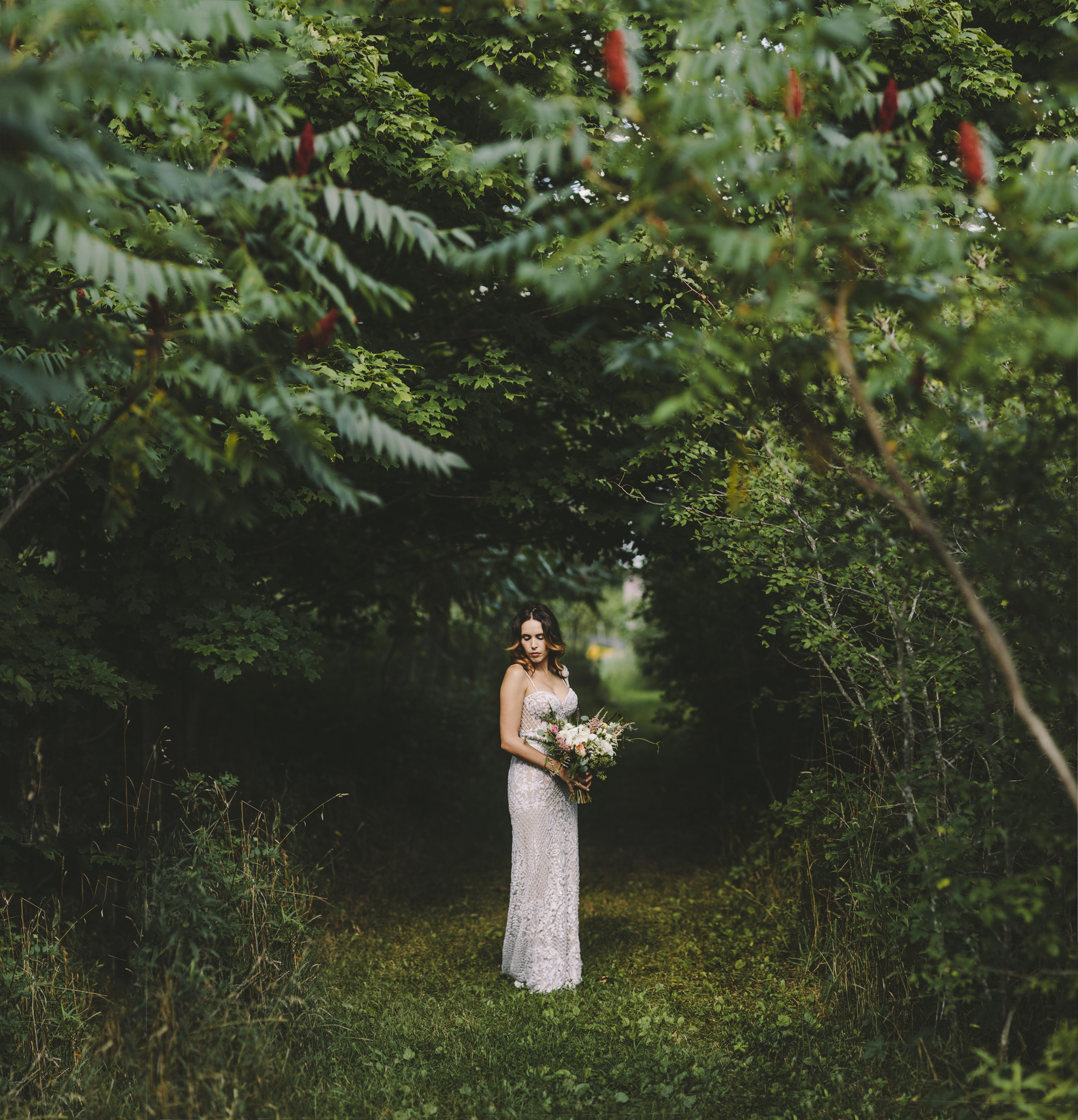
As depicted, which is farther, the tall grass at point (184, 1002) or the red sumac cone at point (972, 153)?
the tall grass at point (184, 1002)

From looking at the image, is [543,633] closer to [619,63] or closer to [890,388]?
[890,388]

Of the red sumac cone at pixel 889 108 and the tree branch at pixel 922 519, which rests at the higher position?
the red sumac cone at pixel 889 108

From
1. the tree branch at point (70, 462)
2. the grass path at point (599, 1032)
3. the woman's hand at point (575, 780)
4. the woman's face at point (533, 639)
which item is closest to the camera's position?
the tree branch at point (70, 462)

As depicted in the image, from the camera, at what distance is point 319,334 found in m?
3.12

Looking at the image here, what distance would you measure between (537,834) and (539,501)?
3.23 meters

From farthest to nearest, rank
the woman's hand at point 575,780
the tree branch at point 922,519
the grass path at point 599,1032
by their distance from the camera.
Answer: the woman's hand at point 575,780
the grass path at point 599,1032
the tree branch at point 922,519

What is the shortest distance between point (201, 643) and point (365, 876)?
3.88 meters

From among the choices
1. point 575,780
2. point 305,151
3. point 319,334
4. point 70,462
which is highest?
point 305,151

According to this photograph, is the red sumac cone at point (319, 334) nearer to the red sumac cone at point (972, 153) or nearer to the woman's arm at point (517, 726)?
the red sumac cone at point (972, 153)

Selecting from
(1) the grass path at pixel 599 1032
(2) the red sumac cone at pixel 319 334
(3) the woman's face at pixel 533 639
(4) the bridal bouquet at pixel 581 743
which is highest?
(2) the red sumac cone at pixel 319 334

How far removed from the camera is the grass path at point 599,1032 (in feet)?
14.8

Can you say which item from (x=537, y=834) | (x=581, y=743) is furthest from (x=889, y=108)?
(x=537, y=834)

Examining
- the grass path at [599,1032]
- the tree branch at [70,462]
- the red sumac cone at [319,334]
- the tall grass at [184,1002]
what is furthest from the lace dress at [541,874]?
the red sumac cone at [319,334]

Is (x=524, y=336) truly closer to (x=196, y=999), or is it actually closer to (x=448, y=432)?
(x=448, y=432)
